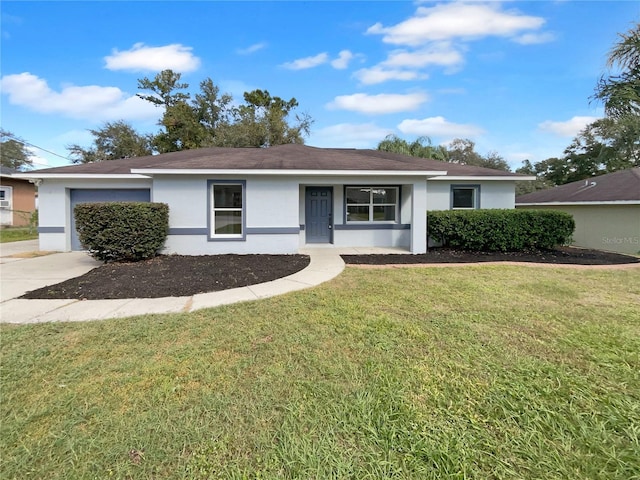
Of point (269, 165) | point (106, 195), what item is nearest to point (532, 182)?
point (269, 165)

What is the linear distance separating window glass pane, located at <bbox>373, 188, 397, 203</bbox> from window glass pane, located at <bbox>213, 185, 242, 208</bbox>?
4.96m

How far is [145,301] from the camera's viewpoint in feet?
17.3

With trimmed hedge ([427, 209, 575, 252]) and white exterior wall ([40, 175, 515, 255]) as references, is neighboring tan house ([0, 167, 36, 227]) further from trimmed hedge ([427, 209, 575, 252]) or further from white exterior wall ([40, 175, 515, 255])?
trimmed hedge ([427, 209, 575, 252])

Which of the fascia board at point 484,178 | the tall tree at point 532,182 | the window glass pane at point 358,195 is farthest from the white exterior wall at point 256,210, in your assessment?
the tall tree at point 532,182

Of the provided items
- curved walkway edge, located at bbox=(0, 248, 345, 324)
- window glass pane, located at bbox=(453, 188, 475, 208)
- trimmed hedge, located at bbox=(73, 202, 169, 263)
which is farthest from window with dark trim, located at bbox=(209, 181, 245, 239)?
window glass pane, located at bbox=(453, 188, 475, 208)

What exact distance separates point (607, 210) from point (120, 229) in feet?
61.6

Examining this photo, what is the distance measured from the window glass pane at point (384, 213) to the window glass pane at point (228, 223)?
16.3 feet

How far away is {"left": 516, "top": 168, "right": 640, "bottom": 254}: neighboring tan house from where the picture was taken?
1297 cm

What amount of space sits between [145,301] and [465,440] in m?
5.06

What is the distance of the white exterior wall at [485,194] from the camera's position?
12.0m

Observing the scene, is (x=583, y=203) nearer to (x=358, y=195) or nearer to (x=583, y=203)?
(x=583, y=203)

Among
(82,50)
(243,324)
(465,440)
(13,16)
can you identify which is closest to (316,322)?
(243,324)

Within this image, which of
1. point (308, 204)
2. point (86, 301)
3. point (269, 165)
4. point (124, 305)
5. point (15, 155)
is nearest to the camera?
point (124, 305)

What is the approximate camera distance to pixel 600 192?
14.5 meters
